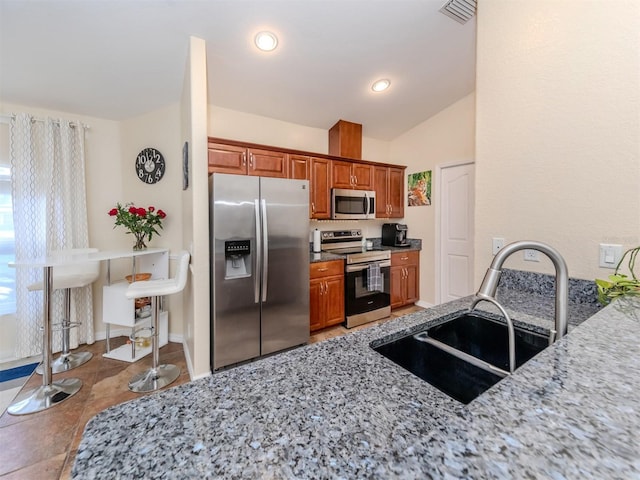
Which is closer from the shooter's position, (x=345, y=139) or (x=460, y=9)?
(x=460, y=9)

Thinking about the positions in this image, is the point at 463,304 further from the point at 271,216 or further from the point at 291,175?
the point at 291,175

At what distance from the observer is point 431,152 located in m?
3.78

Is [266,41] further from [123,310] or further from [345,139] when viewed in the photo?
[123,310]

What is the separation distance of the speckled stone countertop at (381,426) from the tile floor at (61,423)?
1252 millimetres

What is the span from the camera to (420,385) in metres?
0.61

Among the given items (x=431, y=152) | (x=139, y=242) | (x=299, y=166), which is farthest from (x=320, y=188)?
(x=139, y=242)

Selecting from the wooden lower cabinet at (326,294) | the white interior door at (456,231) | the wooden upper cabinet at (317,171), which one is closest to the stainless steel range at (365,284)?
the wooden lower cabinet at (326,294)

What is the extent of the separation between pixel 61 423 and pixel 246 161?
2492 millimetres

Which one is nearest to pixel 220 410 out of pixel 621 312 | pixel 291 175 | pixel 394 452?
pixel 394 452

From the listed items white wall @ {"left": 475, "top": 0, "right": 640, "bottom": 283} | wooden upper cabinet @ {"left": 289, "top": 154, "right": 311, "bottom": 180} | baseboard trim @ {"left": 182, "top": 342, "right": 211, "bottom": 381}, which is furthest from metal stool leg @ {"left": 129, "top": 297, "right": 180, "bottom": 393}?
white wall @ {"left": 475, "top": 0, "right": 640, "bottom": 283}

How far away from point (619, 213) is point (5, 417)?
3.89 m

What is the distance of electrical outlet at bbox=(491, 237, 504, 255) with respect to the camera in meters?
1.63

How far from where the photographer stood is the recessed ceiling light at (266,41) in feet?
6.81

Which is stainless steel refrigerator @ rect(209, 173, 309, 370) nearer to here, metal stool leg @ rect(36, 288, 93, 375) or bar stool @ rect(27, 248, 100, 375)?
bar stool @ rect(27, 248, 100, 375)
